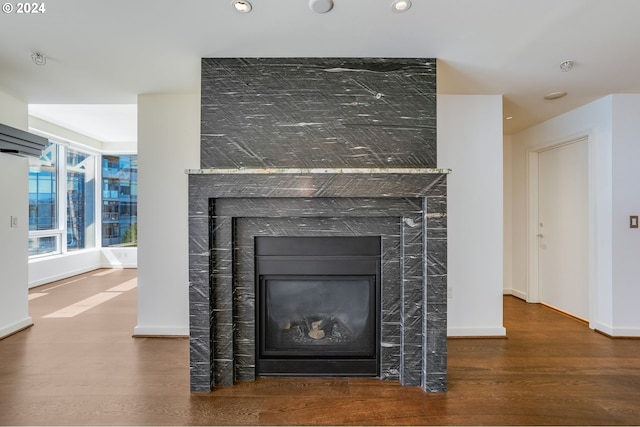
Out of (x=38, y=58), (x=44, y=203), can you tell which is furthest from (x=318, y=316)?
(x=44, y=203)

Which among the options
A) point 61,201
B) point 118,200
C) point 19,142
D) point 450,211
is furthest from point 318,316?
point 118,200

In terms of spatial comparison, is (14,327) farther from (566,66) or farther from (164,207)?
(566,66)

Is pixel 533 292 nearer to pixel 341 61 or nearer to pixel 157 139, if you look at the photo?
pixel 341 61

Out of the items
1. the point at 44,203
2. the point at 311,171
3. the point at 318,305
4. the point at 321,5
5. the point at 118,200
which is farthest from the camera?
the point at 118,200

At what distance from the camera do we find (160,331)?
3.10 m

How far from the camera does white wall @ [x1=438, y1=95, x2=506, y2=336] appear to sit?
3.08 m

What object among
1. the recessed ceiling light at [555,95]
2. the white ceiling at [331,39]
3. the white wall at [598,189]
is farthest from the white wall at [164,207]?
the white wall at [598,189]

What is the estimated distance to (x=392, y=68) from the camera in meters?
2.36

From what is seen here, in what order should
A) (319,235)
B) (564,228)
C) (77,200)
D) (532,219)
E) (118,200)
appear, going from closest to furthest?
(319,235) → (564,228) → (532,219) → (77,200) → (118,200)

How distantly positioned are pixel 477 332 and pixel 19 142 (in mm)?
4876

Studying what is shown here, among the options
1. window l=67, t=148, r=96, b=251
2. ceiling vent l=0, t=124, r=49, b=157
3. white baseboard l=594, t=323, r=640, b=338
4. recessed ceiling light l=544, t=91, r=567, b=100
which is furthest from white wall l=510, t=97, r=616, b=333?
window l=67, t=148, r=96, b=251

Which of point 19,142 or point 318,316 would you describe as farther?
point 19,142

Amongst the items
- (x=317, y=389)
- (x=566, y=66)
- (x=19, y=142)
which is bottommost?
(x=317, y=389)

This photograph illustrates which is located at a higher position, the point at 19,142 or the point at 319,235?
the point at 19,142
